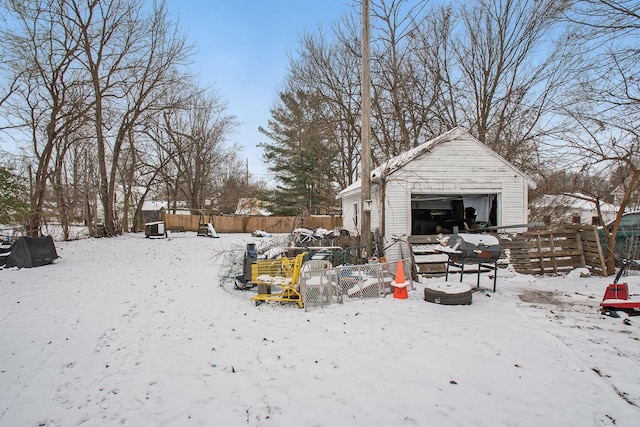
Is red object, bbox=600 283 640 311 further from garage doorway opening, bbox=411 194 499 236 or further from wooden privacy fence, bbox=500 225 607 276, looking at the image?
garage doorway opening, bbox=411 194 499 236

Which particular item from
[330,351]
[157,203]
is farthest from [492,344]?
[157,203]

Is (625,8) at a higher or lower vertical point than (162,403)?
higher

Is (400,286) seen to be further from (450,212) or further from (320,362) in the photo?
(450,212)

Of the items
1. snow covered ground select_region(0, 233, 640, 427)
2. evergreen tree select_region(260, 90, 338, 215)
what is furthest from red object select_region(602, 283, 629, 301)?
evergreen tree select_region(260, 90, 338, 215)

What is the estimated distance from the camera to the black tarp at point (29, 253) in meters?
9.60

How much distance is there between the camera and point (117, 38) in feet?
58.1

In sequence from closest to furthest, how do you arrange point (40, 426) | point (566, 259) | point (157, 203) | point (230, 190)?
point (40, 426) < point (566, 259) < point (230, 190) < point (157, 203)

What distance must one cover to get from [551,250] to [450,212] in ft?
22.1

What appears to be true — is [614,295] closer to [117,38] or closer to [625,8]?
[625,8]

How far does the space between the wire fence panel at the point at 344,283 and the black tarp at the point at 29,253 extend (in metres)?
9.03

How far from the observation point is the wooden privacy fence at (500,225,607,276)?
812 centimetres

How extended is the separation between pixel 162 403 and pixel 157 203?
5153 cm

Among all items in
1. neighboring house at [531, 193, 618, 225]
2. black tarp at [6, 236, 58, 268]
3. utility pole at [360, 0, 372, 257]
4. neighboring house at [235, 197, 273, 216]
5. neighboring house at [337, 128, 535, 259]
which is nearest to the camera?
utility pole at [360, 0, 372, 257]

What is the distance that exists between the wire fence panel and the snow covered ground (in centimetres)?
23
